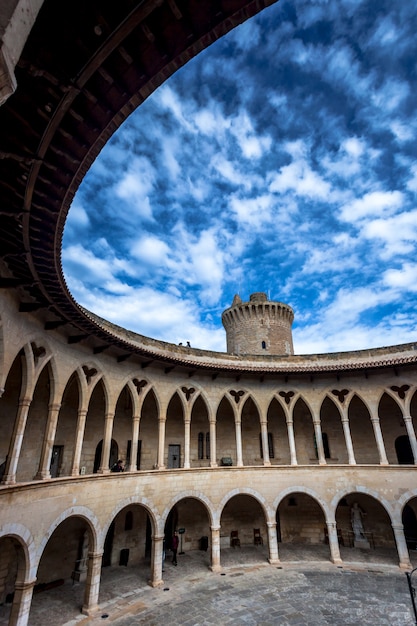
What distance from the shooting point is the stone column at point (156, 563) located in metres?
14.5

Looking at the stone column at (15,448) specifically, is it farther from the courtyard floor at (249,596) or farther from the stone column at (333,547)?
the stone column at (333,547)

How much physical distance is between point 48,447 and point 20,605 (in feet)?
13.6

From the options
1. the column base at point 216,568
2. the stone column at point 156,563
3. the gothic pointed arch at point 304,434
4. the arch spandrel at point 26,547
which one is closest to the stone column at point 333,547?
the gothic pointed arch at point 304,434

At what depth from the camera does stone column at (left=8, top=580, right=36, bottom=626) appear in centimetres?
971

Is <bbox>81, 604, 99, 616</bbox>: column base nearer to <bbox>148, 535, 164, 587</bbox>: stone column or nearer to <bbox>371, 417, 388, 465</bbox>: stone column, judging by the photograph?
<bbox>148, 535, 164, 587</bbox>: stone column

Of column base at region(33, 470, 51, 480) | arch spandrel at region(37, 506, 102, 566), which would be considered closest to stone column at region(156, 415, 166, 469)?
arch spandrel at region(37, 506, 102, 566)

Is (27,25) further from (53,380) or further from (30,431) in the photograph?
(30,431)

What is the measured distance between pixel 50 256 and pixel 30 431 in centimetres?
989

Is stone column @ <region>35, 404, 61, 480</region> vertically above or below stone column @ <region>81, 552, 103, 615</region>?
above

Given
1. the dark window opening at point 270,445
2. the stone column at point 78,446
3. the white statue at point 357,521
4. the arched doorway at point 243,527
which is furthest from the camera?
the dark window opening at point 270,445

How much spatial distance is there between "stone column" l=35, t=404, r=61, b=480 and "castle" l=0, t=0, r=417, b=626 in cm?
6

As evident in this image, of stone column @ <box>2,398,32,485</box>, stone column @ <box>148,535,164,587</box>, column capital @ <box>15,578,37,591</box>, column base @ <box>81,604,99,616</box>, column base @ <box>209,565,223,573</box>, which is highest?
stone column @ <box>2,398,32,485</box>

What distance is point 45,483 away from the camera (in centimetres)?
1107

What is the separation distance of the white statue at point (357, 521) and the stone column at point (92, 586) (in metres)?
14.0
